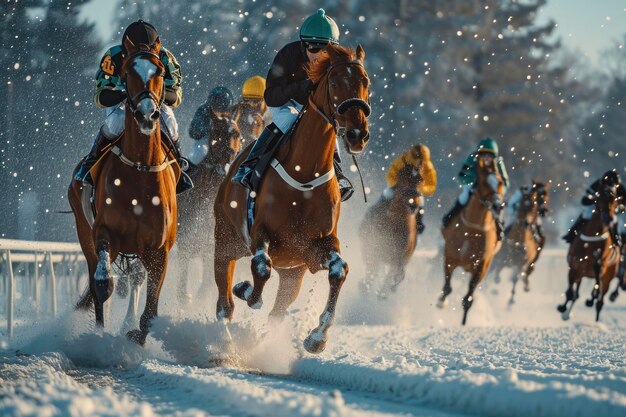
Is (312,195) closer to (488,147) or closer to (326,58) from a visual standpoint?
(326,58)

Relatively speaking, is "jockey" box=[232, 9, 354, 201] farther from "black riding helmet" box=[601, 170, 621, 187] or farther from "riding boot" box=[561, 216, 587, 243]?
"riding boot" box=[561, 216, 587, 243]

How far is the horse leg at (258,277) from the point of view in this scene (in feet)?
24.9

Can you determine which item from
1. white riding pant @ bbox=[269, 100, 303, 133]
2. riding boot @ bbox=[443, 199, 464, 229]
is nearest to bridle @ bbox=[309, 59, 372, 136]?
white riding pant @ bbox=[269, 100, 303, 133]

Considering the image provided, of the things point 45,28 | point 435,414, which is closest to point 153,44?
point 435,414

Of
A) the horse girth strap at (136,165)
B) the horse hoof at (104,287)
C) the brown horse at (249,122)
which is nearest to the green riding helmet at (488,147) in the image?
the brown horse at (249,122)

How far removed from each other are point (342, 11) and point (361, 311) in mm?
24410

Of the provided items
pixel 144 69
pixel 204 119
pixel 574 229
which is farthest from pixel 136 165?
pixel 574 229

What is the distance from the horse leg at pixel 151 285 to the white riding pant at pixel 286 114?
4.78ft

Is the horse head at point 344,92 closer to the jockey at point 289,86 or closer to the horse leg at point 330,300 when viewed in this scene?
the jockey at point 289,86

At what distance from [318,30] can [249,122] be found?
14.5 ft

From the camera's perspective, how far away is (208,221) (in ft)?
40.5

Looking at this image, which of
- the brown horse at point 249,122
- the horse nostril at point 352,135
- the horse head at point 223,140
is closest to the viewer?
the horse nostril at point 352,135

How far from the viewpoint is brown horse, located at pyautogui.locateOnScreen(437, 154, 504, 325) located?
50.8ft

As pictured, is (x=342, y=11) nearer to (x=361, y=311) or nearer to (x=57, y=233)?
(x=57, y=233)
